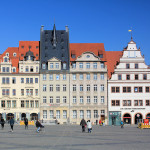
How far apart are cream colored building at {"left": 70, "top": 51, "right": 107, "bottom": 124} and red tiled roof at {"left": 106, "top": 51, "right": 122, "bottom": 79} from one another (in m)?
2.68

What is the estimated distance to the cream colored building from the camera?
274 feet

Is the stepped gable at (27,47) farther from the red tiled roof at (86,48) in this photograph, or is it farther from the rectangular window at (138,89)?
the rectangular window at (138,89)

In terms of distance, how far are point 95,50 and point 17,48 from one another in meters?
17.5

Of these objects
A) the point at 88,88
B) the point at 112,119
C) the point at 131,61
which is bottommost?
the point at 112,119

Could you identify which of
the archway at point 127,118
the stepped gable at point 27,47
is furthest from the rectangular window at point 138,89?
the stepped gable at point 27,47

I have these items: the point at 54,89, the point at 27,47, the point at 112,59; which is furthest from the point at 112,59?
the point at 27,47

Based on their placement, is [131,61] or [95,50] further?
[95,50]

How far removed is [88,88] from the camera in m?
84.1

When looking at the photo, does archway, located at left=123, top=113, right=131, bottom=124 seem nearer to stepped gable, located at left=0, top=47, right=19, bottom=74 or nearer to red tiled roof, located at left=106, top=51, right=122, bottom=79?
red tiled roof, located at left=106, top=51, right=122, bottom=79

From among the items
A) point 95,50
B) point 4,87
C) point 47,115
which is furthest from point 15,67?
point 95,50

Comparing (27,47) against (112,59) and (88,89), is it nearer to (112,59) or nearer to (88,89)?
(88,89)

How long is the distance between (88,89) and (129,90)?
8.55 metres

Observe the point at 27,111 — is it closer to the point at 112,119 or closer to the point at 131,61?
the point at 112,119

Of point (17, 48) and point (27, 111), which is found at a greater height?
point (17, 48)
